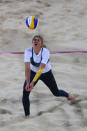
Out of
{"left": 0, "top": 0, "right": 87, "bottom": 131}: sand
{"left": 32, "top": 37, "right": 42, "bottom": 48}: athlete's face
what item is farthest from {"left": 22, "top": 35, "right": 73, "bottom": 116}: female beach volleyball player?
{"left": 0, "top": 0, "right": 87, "bottom": 131}: sand

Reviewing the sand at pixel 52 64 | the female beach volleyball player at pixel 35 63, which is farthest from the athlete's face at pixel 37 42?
the sand at pixel 52 64

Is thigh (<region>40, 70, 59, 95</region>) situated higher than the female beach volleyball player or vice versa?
the female beach volleyball player

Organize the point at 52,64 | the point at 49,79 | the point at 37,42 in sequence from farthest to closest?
the point at 52,64 → the point at 49,79 → the point at 37,42

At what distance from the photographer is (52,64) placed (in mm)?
6305

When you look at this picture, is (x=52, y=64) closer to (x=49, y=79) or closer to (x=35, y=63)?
(x=49, y=79)

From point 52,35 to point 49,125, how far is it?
368 cm

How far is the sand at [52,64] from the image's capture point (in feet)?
13.8

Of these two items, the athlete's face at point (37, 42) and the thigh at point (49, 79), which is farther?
the thigh at point (49, 79)

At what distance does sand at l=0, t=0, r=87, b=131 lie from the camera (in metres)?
4.21

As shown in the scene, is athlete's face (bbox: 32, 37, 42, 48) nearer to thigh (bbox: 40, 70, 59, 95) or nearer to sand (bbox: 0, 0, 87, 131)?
thigh (bbox: 40, 70, 59, 95)

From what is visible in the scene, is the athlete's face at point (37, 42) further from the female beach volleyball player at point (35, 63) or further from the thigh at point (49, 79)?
the thigh at point (49, 79)

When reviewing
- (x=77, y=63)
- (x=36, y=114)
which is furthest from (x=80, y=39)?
(x=36, y=114)

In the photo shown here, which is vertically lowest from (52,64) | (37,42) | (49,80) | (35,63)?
(52,64)

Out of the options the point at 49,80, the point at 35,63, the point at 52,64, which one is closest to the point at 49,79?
the point at 49,80
